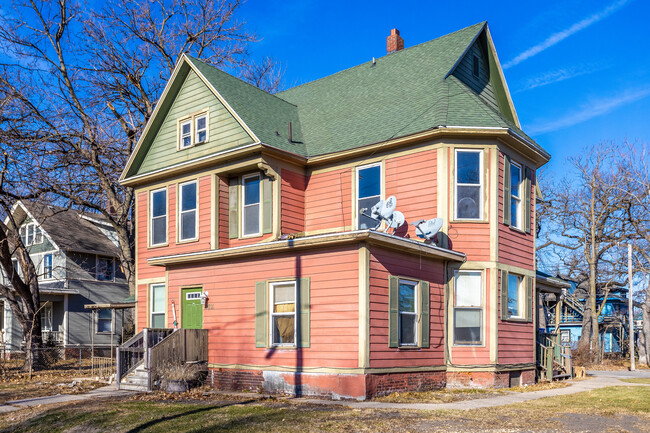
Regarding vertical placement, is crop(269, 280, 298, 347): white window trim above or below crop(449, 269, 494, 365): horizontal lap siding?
above

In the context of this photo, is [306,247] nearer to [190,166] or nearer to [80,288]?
[190,166]

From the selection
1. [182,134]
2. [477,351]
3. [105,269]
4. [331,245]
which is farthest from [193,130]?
[105,269]

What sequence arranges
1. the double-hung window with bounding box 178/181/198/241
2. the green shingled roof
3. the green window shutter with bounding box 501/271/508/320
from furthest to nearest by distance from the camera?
the double-hung window with bounding box 178/181/198/241, the green shingled roof, the green window shutter with bounding box 501/271/508/320

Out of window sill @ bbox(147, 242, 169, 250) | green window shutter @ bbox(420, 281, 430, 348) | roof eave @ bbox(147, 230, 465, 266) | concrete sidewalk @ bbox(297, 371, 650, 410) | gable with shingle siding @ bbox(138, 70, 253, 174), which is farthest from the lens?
window sill @ bbox(147, 242, 169, 250)

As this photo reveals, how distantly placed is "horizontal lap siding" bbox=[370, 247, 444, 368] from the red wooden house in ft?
0.15

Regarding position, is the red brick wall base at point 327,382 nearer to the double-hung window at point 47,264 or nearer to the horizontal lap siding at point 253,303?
the horizontal lap siding at point 253,303

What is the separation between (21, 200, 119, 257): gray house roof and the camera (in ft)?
122

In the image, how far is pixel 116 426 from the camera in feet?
35.9

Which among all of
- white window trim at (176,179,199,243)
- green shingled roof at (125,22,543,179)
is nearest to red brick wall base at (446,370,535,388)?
green shingled roof at (125,22,543,179)

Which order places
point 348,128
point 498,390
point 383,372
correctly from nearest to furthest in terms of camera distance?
point 383,372
point 498,390
point 348,128

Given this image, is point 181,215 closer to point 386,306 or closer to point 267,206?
point 267,206

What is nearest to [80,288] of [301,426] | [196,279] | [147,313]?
[147,313]

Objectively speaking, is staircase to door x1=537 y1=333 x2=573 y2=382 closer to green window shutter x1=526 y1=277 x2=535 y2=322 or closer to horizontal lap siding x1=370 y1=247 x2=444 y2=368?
green window shutter x1=526 y1=277 x2=535 y2=322

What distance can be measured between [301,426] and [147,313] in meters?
12.1
